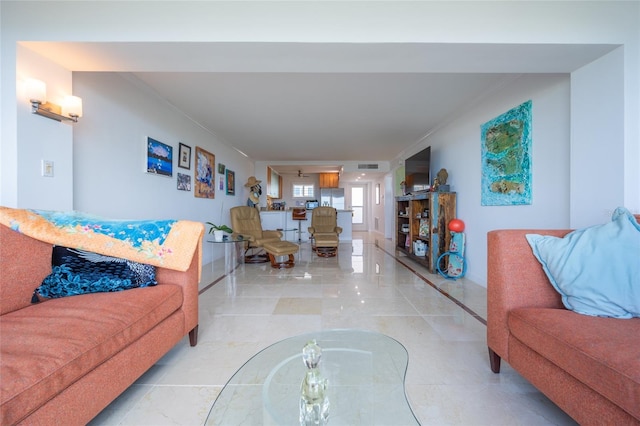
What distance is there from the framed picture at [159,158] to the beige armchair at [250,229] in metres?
1.16

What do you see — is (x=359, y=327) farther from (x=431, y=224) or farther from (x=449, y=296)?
(x=431, y=224)

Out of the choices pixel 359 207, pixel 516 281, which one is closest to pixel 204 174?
pixel 516 281

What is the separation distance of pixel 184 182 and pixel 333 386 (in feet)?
11.1

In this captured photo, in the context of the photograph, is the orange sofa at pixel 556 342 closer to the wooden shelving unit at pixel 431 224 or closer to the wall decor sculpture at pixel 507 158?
the wall decor sculpture at pixel 507 158

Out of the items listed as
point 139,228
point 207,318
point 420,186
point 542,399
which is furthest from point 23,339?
point 420,186

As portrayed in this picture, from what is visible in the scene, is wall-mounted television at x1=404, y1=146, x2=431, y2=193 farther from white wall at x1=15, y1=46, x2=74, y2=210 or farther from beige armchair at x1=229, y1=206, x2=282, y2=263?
white wall at x1=15, y1=46, x2=74, y2=210

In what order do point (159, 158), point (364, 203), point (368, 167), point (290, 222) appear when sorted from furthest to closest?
1. point (364, 203)
2. point (368, 167)
3. point (290, 222)
4. point (159, 158)

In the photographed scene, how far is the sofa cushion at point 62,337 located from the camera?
0.76 meters

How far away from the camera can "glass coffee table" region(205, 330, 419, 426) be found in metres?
0.83

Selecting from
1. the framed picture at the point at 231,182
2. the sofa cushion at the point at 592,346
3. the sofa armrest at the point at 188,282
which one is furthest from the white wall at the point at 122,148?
the sofa cushion at the point at 592,346

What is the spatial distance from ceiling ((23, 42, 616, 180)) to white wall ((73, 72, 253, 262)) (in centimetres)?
19

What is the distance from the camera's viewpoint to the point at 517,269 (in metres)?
1.32

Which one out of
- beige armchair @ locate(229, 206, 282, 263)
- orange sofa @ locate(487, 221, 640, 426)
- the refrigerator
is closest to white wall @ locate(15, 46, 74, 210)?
beige armchair @ locate(229, 206, 282, 263)

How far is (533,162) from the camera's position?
238 cm
